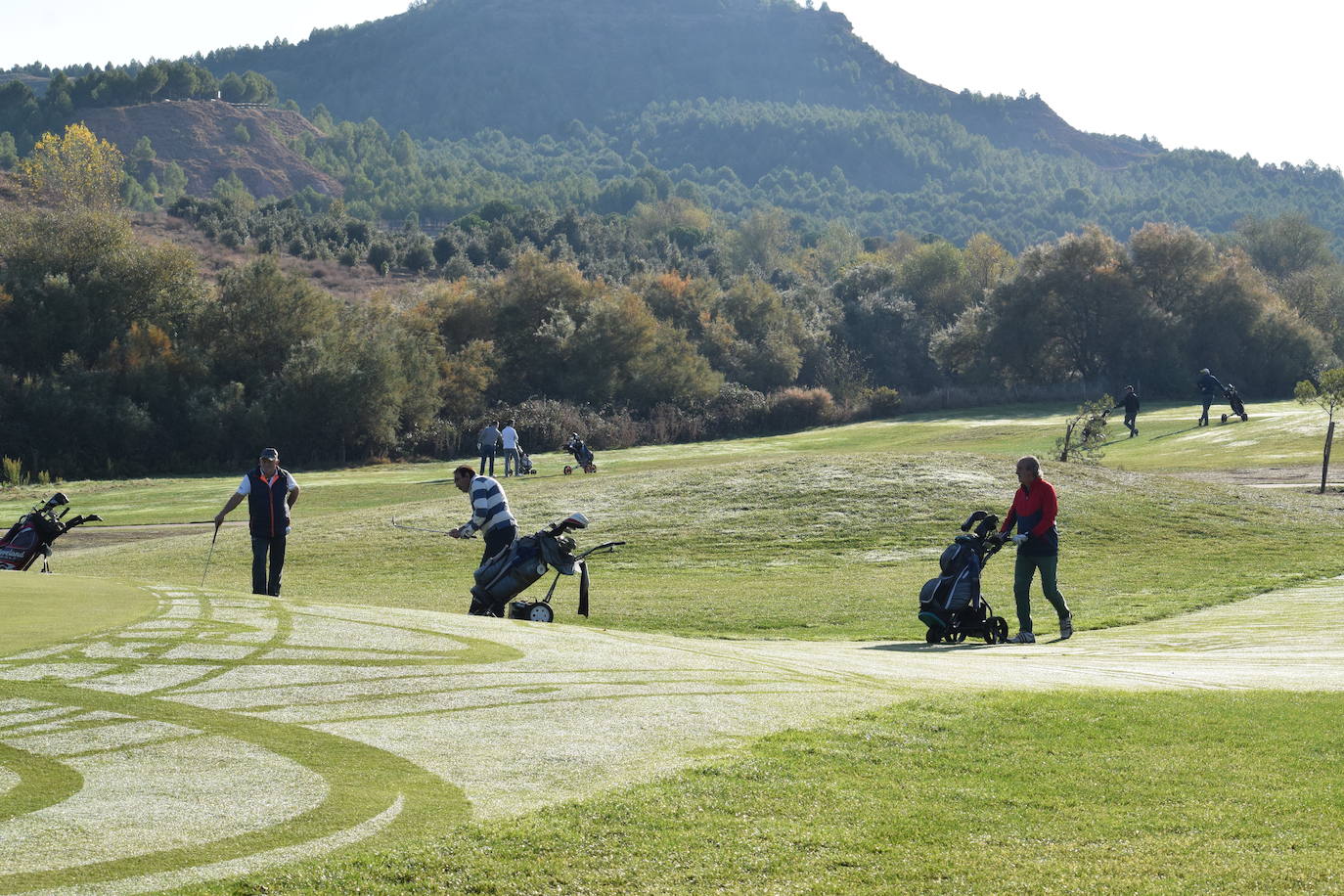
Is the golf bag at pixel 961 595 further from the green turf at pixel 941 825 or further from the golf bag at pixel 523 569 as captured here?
the green turf at pixel 941 825

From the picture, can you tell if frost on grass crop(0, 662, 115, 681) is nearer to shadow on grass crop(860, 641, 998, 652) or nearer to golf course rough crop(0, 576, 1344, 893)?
golf course rough crop(0, 576, 1344, 893)

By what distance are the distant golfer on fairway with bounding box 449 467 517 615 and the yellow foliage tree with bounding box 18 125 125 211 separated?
385 ft

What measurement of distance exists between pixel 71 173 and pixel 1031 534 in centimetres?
13491

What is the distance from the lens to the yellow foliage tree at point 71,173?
129000 millimetres

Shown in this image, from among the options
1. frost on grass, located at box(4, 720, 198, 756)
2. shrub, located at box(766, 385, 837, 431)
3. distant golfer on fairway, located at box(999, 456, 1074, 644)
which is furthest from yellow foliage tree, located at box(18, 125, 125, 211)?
frost on grass, located at box(4, 720, 198, 756)

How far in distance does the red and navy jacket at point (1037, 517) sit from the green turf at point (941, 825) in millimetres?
7669

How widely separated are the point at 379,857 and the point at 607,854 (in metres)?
1.05

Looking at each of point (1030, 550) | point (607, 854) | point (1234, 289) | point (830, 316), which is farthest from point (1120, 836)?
point (830, 316)

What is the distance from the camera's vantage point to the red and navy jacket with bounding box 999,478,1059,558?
56.4ft

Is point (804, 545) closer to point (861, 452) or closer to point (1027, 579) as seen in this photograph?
point (1027, 579)

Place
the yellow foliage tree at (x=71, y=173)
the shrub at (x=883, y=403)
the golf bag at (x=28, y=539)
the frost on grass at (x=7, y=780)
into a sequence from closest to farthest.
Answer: the frost on grass at (x=7, y=780), the golf bag at (x=28, y=539), the shrub at (x=883, y=403), the yellow foliage tree at (x=71, y=173)

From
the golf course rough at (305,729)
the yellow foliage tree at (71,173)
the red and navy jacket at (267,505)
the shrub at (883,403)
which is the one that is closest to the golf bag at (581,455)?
the red and navy jacket at (267,505)

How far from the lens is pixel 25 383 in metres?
64.4

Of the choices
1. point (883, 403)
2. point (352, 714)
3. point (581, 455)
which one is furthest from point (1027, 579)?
point (883, 403)
